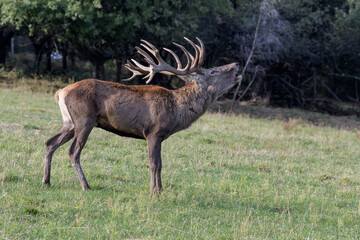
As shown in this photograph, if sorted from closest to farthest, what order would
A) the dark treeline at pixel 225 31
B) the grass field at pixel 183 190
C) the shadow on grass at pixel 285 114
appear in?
the grass field at pixel 183 190, the dark treeline at pixel 225 31, the shadow on grass at pixel 285 114

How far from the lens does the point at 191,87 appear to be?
7.39 meters

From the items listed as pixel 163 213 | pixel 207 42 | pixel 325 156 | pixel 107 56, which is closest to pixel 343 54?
pixel 207 42

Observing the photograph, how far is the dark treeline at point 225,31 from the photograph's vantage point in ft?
60.5

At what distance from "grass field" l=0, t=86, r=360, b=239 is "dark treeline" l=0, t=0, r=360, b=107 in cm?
719

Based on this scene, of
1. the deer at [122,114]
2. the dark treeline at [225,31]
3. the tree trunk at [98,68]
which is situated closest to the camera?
the deer at [122,114]

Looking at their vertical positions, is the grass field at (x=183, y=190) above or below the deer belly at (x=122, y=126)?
below

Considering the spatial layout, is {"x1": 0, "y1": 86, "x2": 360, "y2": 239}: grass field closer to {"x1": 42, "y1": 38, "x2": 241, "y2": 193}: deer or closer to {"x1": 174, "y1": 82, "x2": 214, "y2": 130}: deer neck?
{"x1": 42, "y1": 38, "x2": 241, "y2": 193}: deer

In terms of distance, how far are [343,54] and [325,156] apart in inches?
709

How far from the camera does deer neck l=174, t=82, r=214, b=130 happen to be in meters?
7.09

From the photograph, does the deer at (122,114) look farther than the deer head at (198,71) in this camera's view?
No

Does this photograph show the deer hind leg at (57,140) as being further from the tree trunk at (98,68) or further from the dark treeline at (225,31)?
the tree trunk at (98,68)

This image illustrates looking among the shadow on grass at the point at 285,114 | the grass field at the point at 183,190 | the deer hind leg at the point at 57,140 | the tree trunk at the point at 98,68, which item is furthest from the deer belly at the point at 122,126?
the tree trunk at the point at 98,68

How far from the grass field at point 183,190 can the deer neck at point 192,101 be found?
1.01m

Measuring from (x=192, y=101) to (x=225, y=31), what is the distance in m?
16.1
